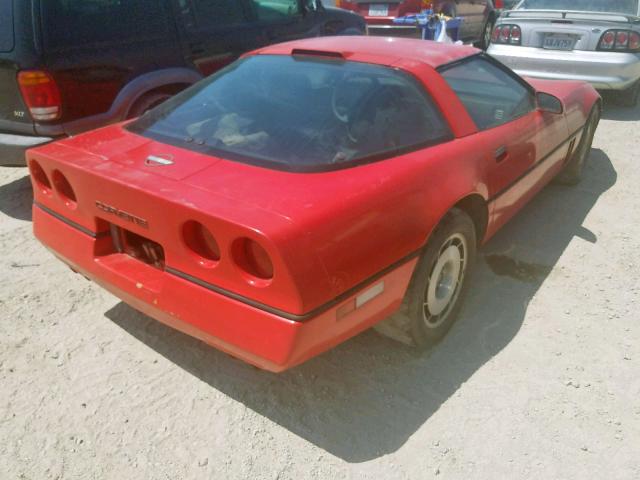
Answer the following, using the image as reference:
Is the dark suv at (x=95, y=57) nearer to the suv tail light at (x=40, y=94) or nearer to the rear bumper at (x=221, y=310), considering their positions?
the suv tail light at (x=40, y=94)

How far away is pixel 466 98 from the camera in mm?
2857

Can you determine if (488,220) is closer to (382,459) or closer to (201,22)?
(382,459)

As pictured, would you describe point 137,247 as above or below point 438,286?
above

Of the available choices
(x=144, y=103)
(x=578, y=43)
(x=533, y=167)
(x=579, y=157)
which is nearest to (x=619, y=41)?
(x=578, y=43)

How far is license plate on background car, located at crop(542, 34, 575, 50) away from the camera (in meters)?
6.24

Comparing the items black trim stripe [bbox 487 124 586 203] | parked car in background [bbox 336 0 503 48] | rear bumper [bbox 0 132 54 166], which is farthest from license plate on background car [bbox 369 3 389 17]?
rear bumper [bbox 0 132 54 166]

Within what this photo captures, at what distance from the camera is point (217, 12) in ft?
15.8

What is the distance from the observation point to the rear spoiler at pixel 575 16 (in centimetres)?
620

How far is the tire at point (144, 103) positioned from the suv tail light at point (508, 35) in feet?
14.5

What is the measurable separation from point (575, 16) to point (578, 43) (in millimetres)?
408

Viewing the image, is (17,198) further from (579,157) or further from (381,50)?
(579,157)

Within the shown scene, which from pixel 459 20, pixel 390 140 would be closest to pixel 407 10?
pixel 459 20

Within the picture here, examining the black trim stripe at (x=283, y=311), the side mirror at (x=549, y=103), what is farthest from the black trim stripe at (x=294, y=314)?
the side mirror at (x=549, y=103)

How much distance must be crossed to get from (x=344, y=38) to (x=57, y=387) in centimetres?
241
